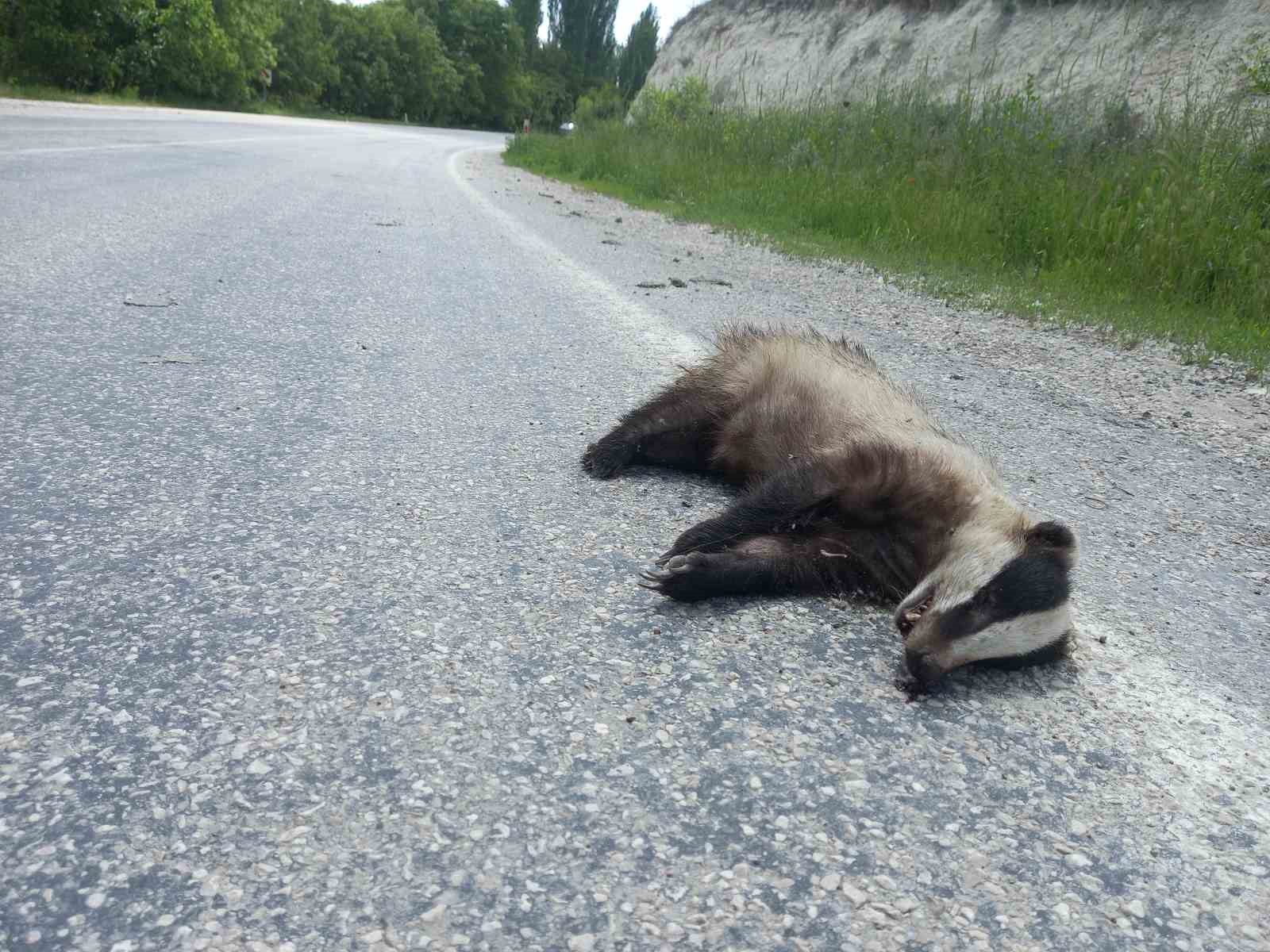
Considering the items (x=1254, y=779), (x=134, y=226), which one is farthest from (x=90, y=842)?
(x=134, y=226)

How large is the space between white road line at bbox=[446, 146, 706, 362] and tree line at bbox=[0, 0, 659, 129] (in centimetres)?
1473

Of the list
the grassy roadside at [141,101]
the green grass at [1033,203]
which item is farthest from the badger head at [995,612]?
the grassy roadside at [141,101]

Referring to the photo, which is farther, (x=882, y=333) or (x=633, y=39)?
(x=633, y=39)

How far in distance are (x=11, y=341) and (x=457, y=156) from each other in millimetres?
22932

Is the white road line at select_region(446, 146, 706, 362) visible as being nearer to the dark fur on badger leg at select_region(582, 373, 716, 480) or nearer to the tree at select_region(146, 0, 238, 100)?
the dark fur on badger leg at select_region(582, 373, 716, 480)

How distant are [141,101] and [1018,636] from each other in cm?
3437

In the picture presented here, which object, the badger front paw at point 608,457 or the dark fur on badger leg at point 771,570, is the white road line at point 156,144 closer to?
the badger front paw at point 608,457

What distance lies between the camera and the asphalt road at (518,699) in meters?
1.47

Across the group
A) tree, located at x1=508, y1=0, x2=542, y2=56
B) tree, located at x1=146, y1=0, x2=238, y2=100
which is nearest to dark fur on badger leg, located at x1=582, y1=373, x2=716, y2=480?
tree, located at x1=146, y1=0, x2=238, y2=100

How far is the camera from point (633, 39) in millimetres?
67562

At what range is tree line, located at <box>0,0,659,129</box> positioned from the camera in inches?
1073

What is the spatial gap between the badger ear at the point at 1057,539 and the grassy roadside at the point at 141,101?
83.1 ft

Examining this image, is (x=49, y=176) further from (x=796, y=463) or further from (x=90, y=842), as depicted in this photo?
(x=90, y=842)

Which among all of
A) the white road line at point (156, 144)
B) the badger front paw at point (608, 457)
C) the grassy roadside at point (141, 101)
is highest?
the grassy roadside at point (141, 101)
